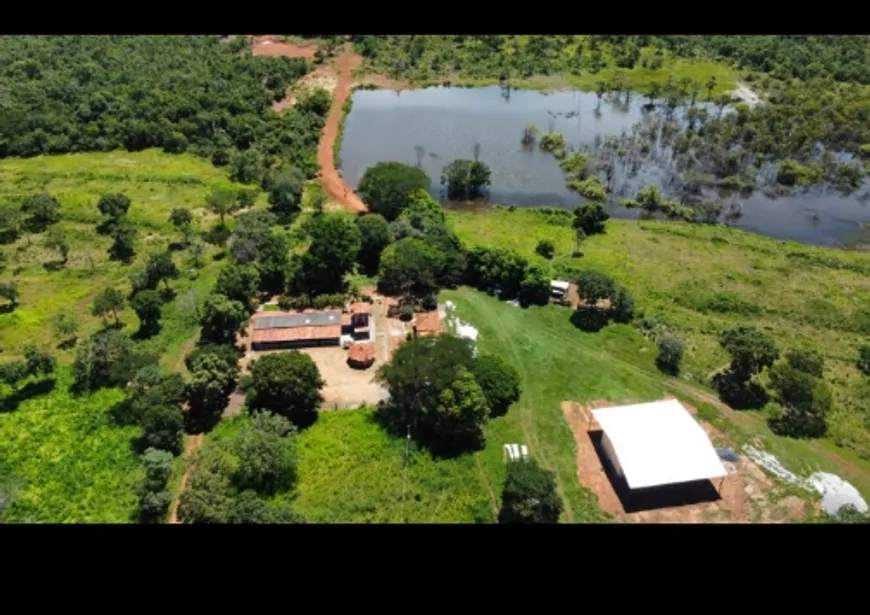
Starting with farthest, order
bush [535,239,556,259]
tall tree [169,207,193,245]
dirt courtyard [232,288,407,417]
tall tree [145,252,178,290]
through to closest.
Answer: tall tree [169,207,193,245] → bush [535,239,556,259] → tall tree [145,252,178,290] → dirt courtyard [232,288,407,417]

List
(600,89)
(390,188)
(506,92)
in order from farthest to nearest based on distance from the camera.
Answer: (506,92) → (600,89) → (390,188)

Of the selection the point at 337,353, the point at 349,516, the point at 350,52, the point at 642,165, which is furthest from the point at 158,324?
the point at 350,52

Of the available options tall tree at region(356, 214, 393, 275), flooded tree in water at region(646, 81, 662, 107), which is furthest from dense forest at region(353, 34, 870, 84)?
tall tree at region(356, 214, 393, 275)

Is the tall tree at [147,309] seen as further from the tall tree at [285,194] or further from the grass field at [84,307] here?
the tall tree at [285,194]

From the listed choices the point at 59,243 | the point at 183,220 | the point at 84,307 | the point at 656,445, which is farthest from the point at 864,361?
the point at 59,243

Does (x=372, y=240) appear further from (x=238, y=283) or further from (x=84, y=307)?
(x=84, y=307)

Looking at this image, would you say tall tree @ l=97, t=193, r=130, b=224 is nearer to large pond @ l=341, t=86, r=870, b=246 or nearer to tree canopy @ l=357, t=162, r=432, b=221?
tree canopy @ l=357, t=162, r=432, b=221
